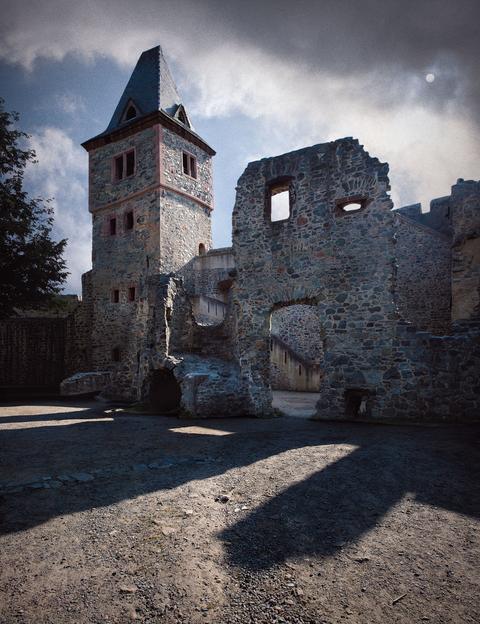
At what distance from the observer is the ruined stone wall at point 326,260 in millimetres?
8500

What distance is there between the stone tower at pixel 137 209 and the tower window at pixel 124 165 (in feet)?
0.17

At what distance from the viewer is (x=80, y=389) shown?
15.3 meters

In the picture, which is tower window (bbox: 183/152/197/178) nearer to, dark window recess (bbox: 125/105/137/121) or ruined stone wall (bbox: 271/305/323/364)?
dark window recess (bbox: 125/105/137/121)

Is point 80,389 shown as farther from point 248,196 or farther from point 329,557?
point 329,557

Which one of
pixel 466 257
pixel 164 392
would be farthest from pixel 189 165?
pixel 466 257

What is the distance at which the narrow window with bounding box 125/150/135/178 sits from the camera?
1880cm

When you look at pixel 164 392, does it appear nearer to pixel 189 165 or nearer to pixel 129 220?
pixel 129 220

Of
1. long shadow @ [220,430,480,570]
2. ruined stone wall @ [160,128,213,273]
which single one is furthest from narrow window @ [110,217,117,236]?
long shadow @ [220,430,480,570]

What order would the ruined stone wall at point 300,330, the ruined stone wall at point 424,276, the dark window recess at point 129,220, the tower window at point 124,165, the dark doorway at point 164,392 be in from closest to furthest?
the dark doorway at point 164,392 < the ruined stone wall at point 424,276 < the ruined stone wall at point 300,330 < the dark window recess at point 129,220 < the tower window at point 124,165

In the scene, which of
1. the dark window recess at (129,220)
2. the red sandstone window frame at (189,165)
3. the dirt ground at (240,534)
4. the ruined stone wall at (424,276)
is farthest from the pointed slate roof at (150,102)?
the dirt ground at (240,534)

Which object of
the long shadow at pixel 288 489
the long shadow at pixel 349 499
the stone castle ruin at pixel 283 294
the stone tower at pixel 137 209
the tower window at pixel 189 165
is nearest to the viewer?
the long shadow at pixel 349 499

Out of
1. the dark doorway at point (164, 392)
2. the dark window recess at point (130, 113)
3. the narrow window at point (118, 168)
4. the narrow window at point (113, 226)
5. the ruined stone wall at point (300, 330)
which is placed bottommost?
the dark doorway at point (164, 392)

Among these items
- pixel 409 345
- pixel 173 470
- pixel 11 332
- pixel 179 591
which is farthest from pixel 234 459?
pixel 11 332

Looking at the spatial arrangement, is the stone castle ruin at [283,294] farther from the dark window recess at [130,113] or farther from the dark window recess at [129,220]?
the dark window recess at [130,113]
